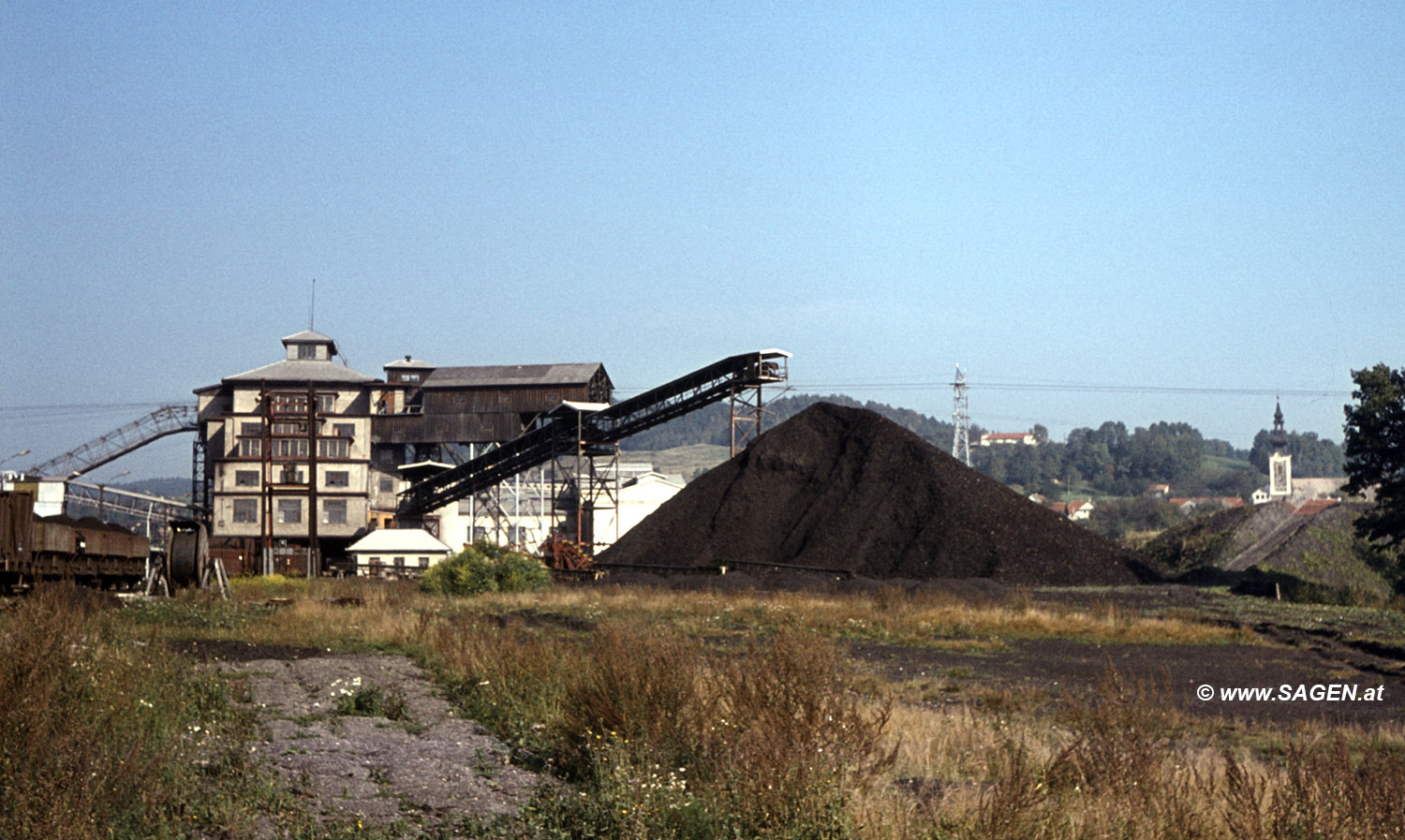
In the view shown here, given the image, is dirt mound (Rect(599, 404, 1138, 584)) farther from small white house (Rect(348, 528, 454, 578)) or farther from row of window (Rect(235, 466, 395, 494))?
row of window (Rect(235, 466, 395, 494))

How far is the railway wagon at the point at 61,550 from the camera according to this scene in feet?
71.9

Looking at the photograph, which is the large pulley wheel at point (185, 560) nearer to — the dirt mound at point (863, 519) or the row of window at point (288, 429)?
the dirt mound at point (863, 519)

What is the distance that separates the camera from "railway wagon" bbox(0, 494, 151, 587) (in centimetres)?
2192

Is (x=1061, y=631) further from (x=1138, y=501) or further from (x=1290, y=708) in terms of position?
(x=1138, y=501)

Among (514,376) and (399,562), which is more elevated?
(514,376)

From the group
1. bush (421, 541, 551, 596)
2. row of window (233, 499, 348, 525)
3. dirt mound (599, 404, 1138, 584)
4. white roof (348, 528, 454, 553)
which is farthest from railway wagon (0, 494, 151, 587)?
row of window (233, 499, 348, 525)

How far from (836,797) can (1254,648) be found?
19313 mm

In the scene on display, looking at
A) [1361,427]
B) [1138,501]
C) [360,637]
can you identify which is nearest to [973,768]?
[360,637]

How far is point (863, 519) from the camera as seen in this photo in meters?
42.8

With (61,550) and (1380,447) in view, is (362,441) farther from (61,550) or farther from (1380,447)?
(1380,447)

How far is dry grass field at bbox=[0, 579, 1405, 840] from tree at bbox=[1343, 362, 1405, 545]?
26221 millimetres

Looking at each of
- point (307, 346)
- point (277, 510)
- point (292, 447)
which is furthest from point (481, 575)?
point (307, 346)

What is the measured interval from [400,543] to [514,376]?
16.2 m

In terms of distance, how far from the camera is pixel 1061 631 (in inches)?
1055
